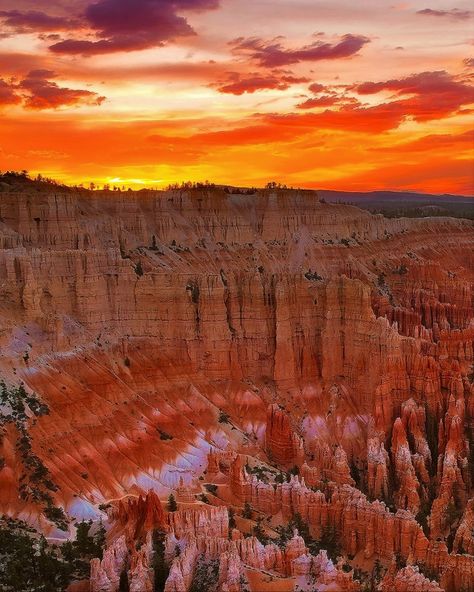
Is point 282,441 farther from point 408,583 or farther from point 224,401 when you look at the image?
point 408,583

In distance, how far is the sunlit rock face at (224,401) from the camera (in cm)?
3712

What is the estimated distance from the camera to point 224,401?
178ft

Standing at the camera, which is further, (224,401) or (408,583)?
(224,401)

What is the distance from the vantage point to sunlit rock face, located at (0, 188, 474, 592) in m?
37.1

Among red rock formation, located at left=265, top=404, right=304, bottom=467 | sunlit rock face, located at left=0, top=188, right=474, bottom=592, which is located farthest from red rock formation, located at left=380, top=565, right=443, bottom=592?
red rock formation, located at left=265, top=404, right=304, bottom=467

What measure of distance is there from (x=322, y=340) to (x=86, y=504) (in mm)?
22401

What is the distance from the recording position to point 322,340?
57.3 meters

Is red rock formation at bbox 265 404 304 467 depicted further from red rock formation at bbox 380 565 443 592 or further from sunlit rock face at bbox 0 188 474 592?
red rock formation at bbox 380 565 443 592

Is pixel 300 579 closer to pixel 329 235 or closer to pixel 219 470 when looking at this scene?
pixel 219 470

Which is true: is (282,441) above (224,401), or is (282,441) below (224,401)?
below

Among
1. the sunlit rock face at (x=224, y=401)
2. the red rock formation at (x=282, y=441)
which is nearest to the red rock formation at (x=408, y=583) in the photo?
the sunlit rock face at (x=224, y=401)

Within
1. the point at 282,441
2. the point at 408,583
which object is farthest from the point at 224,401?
the point at 408,583

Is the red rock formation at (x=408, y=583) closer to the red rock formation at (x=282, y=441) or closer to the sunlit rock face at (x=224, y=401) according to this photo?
the sunlit rock face at (x=224, y=401)

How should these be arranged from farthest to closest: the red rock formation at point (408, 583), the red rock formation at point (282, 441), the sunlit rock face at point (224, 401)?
the red rock formation at point (282, 441) < the sunlit rock face at point (224, 401) < the red rock formation at point (408, 583)
